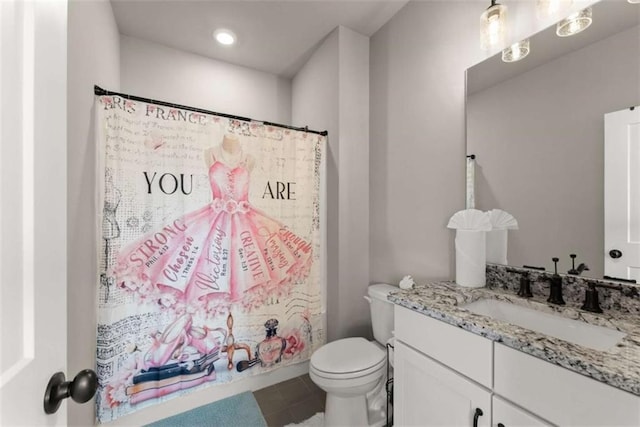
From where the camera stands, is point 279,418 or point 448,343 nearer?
point 448,343

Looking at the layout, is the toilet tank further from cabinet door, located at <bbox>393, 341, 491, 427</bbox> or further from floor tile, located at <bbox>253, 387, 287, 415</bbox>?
floor tile, located at <bbox>253, 387, 287, 415</bbox>

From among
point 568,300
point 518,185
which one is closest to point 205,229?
point 518,185

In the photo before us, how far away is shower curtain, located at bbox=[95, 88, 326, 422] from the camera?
1415 mm

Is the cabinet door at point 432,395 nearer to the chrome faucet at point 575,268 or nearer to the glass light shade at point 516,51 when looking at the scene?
the chrome faucet at point 575,268

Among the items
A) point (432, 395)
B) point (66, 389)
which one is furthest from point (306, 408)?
point (66, 389)

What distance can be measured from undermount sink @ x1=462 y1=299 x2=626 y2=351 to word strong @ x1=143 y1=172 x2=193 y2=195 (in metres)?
1.66

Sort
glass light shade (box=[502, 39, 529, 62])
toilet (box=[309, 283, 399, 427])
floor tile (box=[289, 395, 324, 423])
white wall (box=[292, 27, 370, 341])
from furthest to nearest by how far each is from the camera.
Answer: white wall (box=[292, 27, 370, 341]) < floor tile (box=[289, 395, 324, 423]) < toilet (box=[309, 283, 399, 427]) < glass light shade (box=[502, 39, 529, 62])

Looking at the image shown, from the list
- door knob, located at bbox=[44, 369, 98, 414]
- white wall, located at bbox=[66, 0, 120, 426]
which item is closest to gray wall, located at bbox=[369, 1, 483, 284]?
door knob, located at bbox=[44, 369, 98, 414]

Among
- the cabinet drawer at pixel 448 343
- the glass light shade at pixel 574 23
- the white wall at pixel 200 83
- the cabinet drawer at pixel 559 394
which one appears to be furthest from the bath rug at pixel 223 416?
the glass light shade at pixel 574 23

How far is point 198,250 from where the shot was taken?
1.63 m

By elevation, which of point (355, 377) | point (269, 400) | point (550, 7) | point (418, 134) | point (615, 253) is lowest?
point (269, 400)

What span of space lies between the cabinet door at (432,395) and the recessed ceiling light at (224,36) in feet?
8.19

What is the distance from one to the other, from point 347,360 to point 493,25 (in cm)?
189

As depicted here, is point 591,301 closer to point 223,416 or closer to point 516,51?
point 516,51
